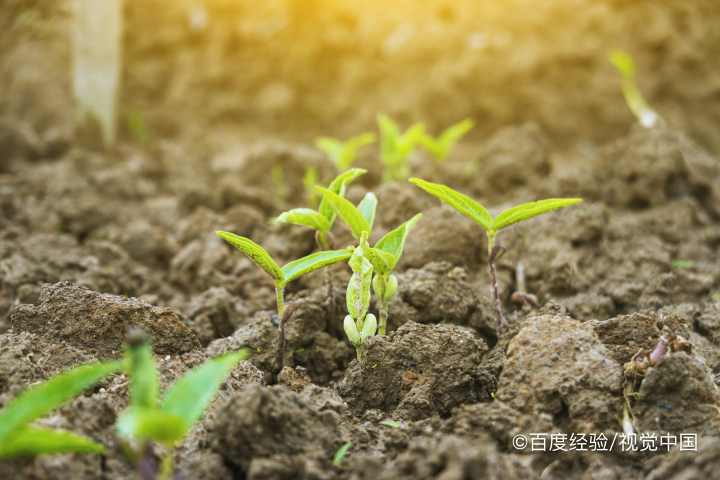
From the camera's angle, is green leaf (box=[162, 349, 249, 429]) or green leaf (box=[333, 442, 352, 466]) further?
green leaf (box=[333, 442, 352, 466])

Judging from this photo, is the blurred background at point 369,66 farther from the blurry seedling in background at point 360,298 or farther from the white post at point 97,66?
the blurry seedling in background at point 360,298

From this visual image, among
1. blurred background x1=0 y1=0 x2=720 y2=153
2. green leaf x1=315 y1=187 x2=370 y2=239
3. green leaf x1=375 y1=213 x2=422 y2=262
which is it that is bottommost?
green leaf x1=375 y1=213 x2=422 y2=262

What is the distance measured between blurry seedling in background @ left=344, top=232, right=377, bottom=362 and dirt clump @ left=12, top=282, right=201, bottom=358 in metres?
0.54

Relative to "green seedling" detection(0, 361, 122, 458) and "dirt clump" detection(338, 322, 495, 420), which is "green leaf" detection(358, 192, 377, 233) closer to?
"dirt clump" detection(338, 322, 495, 420)

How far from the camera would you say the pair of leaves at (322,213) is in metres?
1.75

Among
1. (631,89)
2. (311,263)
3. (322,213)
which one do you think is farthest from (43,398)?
(631,89)

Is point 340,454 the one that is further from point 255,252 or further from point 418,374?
point 255,252

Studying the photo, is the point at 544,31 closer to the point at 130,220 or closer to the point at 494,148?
the point at 494,148

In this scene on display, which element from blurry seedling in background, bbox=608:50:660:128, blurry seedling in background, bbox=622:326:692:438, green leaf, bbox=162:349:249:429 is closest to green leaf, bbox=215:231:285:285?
green leaf, bbox=162:349:249:429

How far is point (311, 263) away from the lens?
5.32ft

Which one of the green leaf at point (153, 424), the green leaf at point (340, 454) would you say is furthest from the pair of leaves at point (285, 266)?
the green leaf at point (153, 424)

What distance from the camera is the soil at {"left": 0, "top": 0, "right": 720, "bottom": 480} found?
1341mm

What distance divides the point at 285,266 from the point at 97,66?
11.9 ft

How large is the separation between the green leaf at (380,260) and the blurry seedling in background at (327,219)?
228mm
